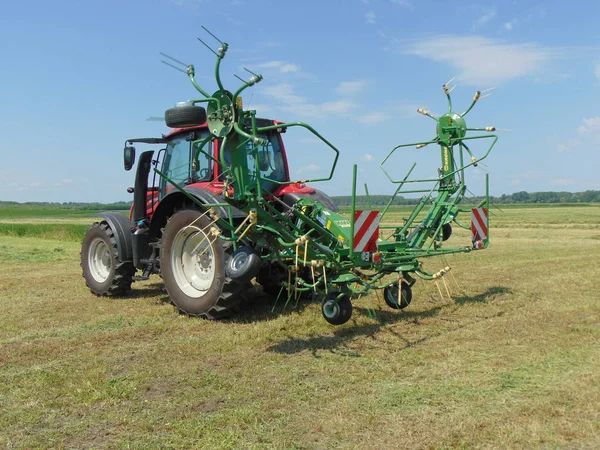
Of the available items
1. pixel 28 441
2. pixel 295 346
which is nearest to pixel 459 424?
pixel 295 346

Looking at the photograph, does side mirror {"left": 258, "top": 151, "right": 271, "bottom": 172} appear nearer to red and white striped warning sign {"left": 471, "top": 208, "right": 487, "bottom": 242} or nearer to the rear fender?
the rear fender

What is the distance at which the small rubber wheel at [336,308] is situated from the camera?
537cm

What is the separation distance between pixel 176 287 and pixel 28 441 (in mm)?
3433

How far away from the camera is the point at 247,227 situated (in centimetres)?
501

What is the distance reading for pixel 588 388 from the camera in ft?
12.4

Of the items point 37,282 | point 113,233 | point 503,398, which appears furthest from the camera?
point 37,282

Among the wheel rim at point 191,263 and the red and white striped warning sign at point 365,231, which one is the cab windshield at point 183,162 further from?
the red and white striped warning sign at point 365,231

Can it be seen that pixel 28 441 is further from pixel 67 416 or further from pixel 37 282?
pixel 37 282

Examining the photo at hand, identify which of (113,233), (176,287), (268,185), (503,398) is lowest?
(503,398)

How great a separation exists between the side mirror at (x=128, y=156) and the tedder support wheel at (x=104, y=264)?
1038 mm

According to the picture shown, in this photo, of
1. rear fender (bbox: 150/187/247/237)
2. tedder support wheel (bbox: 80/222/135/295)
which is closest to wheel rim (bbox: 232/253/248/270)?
rear fender (bbox: 150/187/247/237)

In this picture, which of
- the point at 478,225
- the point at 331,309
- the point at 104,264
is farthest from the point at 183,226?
the point at 478,225

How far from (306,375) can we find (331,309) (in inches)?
45.9

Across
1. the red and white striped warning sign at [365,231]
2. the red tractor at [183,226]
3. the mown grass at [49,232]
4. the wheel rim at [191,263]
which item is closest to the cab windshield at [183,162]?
the red tractor at [183,226]
